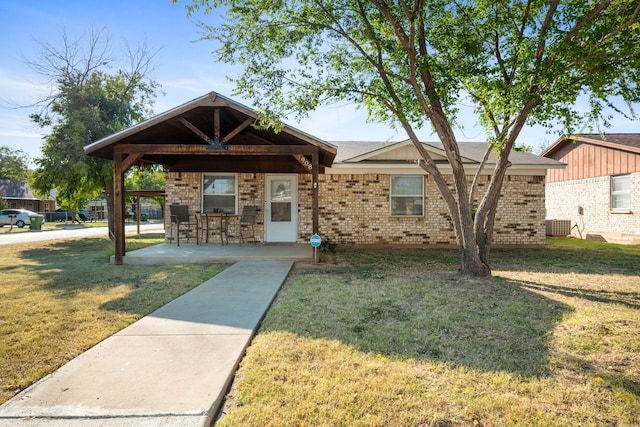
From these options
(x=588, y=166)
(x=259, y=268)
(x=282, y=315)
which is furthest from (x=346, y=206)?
(x=588, y=166)

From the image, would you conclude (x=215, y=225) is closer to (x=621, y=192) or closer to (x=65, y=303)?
(x=65, y=303)

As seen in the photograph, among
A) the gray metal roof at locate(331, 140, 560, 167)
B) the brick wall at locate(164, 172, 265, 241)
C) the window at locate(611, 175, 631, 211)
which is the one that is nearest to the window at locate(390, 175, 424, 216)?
the gray metal roof at locate(331, 140, 560, 167)

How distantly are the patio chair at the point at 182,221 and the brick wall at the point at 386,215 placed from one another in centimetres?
195

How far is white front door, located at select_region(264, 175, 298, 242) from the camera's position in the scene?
37.3ft

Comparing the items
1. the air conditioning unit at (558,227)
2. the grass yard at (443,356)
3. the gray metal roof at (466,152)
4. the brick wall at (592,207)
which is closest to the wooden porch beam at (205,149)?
the grass yard at (443,356)

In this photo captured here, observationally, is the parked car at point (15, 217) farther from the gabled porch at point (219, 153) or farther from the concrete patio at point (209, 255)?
the concrete patio at point (209, 255)

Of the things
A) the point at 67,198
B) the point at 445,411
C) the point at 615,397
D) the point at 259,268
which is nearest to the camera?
the point at 445,411

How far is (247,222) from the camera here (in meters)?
10.9

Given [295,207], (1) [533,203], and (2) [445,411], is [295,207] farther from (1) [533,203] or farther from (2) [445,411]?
(2) [445,411]

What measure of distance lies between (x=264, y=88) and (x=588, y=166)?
14248 millimetres

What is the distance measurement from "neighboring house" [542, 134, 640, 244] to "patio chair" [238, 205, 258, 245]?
10339mm

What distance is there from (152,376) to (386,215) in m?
9.44

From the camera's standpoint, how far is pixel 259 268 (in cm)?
758

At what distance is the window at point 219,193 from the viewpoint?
445 inches
